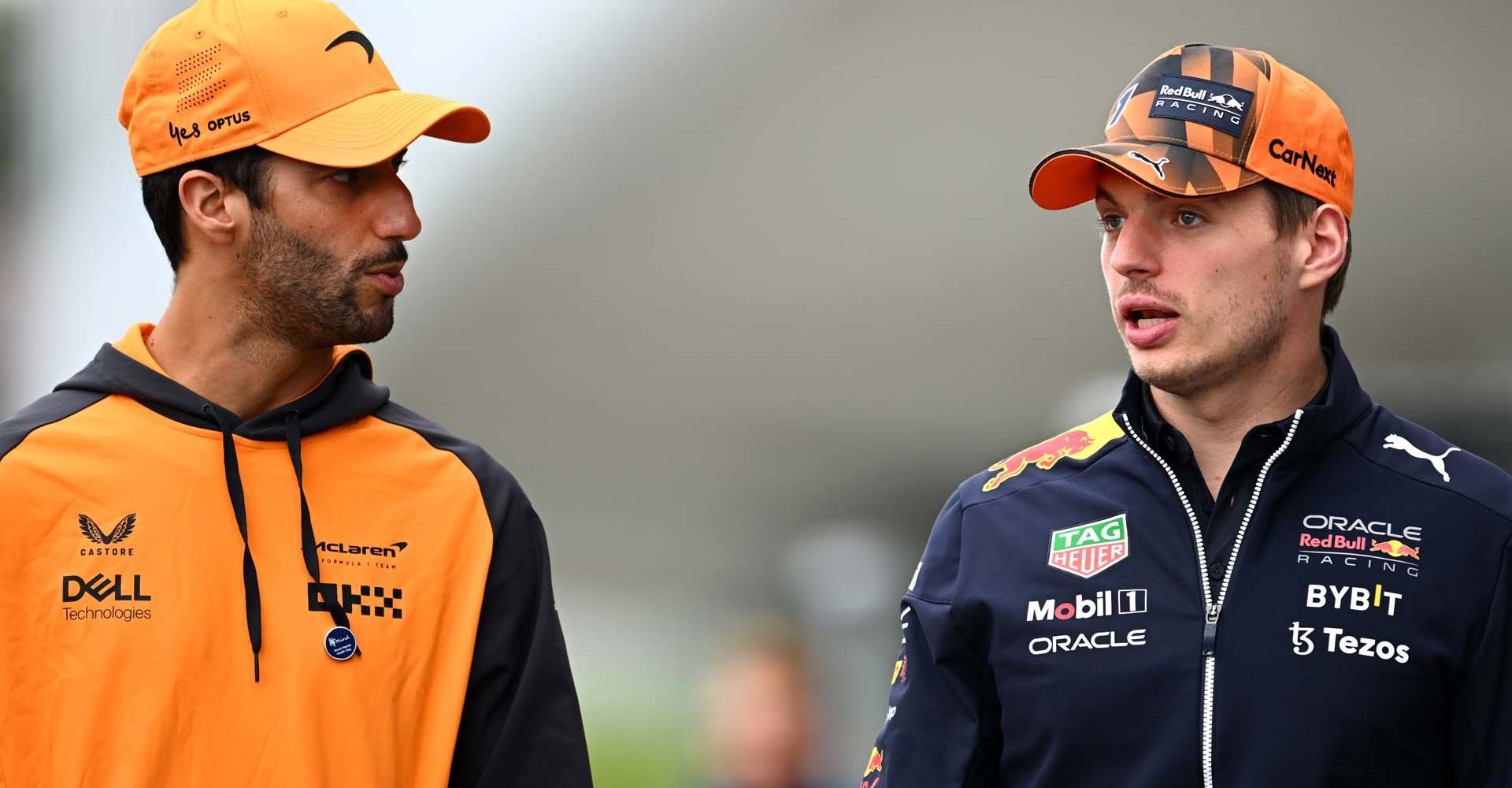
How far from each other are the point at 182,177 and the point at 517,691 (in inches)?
28.3

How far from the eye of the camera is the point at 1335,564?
70.5 inches

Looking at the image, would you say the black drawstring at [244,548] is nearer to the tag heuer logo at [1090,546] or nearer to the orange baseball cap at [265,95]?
the orange baseball cap at [265,95]

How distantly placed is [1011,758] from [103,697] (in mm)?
977

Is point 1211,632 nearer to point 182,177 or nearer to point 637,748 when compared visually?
point 182,177

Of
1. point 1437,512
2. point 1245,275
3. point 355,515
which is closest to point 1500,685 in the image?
point 1437,512

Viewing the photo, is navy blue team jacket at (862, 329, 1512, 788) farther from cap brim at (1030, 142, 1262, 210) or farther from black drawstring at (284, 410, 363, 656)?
black drawstring at (284, 410, 363, 656)

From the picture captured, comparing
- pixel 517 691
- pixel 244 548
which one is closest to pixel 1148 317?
pixel 517 691

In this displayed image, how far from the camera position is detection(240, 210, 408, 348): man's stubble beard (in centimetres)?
192

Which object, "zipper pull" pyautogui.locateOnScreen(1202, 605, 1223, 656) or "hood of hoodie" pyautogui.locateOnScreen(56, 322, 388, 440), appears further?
"hood of hoodie" pyautogui.locateOnScreen(56, 322, 388, 440)

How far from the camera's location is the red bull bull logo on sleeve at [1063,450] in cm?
201

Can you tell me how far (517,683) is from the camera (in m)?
1.92

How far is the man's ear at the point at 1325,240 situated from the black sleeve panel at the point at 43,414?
138 centimetres

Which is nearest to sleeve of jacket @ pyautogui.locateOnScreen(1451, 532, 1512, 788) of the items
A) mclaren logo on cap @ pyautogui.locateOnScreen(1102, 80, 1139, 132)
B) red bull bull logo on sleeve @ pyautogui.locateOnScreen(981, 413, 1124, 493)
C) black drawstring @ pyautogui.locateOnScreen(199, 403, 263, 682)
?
red bull bull logo on sleeve @ pyautogui.locateOnScreen(981, 413, 1124, 493)

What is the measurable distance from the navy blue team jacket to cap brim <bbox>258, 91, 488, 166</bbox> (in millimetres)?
789
